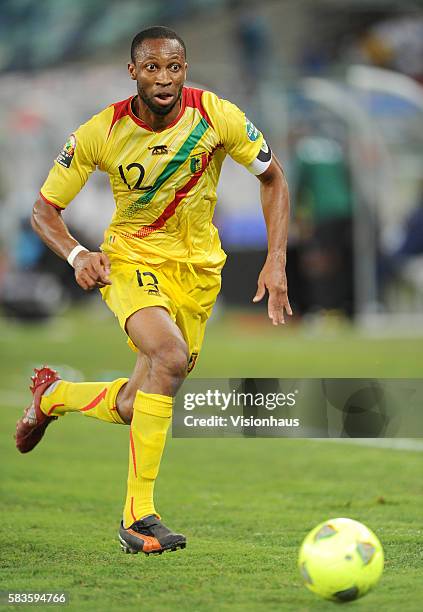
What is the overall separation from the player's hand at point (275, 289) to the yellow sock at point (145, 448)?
0.64 meters

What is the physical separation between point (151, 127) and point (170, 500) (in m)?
2.18

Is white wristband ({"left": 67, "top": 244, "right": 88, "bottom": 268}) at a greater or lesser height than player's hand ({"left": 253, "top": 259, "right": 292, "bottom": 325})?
greater

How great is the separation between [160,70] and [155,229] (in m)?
0.82

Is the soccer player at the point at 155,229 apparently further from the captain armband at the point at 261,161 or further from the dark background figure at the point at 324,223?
the dark background figure at the point at 324,223

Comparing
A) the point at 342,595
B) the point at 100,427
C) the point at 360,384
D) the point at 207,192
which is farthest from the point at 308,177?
the point at 342,595

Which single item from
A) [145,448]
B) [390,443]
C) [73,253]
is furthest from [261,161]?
[390,443]

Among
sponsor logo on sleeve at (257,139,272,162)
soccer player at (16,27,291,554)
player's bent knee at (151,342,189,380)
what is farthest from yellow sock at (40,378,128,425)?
sponsor logo on sleeve at (257,139,272,162)

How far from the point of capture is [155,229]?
6.25m

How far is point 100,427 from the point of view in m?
10.2

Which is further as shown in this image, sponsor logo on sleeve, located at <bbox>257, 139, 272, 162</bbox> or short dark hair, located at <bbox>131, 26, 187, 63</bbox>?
sponsor logo on sleeve, located at <bbox>257, 139, 272, 162</bbox>

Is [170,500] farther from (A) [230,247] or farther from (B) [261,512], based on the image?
(A) [230,247]

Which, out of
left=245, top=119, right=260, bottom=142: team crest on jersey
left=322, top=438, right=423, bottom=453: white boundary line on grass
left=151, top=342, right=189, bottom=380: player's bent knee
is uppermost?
left=245, top=119, right=260, bottom=142: team crest on jersey

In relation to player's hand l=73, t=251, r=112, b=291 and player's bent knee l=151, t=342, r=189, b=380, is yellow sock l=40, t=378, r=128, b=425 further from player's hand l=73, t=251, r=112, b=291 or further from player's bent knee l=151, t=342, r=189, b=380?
player's hand l=73, t=251, r=112, b=291

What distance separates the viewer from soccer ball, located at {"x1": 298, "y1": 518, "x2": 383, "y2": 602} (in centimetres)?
481
